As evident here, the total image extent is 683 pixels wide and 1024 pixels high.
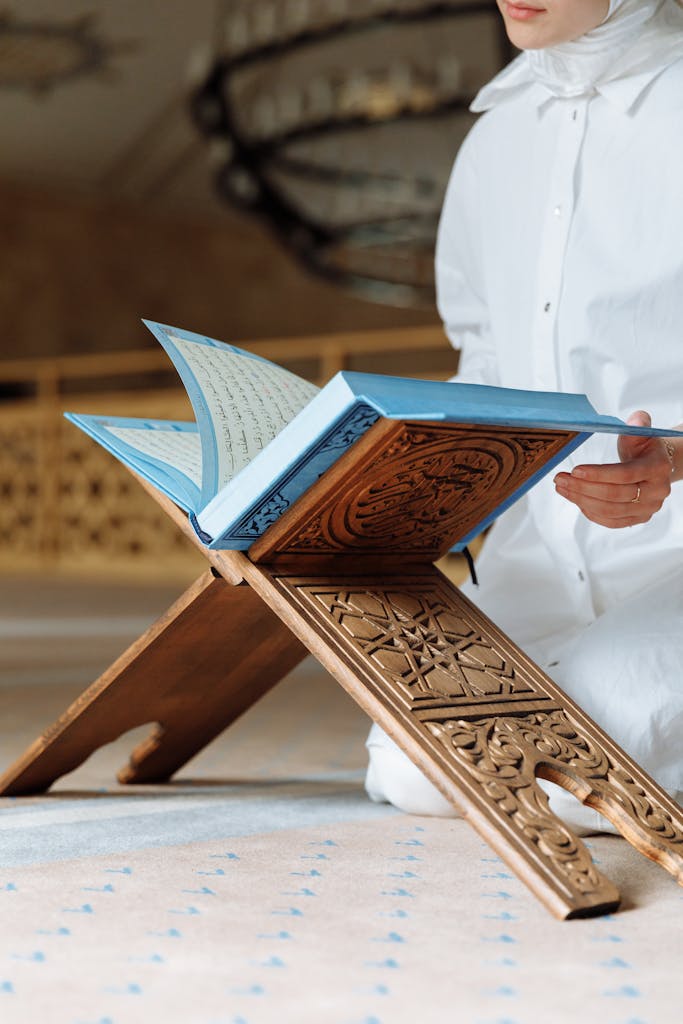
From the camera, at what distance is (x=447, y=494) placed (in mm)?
1193

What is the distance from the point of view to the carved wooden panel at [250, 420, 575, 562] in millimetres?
1057

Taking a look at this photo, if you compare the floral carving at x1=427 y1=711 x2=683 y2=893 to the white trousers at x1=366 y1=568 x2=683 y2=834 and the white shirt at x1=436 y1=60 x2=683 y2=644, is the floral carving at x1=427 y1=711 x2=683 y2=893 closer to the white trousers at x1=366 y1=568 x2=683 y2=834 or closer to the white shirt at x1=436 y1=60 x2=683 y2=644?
the white trousers at x1=366 y1=568 x2=683 y2=834

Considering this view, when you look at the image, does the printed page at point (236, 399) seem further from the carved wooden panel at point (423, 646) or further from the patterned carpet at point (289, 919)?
the patterned carpet at point (289, 919)

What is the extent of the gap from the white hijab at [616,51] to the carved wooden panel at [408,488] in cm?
51

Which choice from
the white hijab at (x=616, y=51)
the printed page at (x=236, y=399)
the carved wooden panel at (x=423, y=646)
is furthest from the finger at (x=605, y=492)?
the white hijab at (x=616, y=51)

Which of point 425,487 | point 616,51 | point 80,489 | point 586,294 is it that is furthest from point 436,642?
point 80,489

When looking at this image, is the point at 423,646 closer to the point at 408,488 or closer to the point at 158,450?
the point at 408,488

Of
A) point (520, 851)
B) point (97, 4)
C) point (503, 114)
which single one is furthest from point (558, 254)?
point (97, 4)

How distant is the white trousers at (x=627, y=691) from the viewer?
1.39m

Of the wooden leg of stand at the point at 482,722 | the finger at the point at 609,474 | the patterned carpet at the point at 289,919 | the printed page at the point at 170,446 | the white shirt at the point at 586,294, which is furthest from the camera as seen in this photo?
the white shirt at the point at 586,294

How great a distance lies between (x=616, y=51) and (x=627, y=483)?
1.86 feet

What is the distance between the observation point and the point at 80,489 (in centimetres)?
768

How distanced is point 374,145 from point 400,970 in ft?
28.9

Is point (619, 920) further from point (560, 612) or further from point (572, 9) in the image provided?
point (572, 9)
